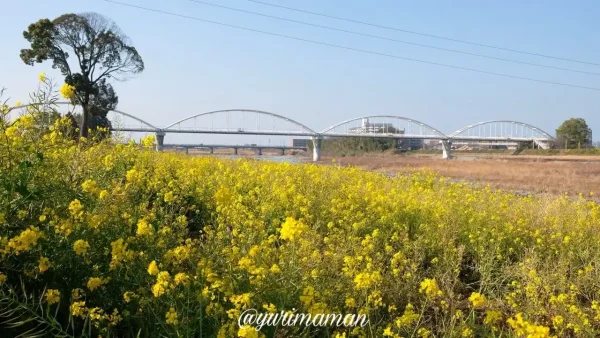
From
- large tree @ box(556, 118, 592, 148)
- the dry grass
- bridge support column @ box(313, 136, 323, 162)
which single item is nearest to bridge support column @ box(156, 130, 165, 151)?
the dry grass

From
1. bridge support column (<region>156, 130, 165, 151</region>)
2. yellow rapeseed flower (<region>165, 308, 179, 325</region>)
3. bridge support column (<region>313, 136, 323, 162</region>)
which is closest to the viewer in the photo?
yellow rapeseed flower (<region>165, 308, 179, 325</region>)

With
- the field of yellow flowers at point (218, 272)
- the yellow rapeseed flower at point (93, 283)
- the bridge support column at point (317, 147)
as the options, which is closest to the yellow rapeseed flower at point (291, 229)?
the field of yellow flowers at point (218, 272)

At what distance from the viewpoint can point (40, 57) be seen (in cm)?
2558

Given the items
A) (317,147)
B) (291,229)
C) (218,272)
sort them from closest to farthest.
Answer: (291,229) < (218,272) < (317,147)

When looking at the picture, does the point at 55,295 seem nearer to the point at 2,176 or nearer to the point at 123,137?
the point at 2,176

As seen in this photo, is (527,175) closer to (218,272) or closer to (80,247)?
(218,272)

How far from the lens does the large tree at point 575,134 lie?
227ft

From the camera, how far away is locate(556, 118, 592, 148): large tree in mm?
69188

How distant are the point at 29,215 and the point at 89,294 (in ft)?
1.57

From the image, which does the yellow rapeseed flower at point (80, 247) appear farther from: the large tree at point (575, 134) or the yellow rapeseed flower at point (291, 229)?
the large tree at point (575, 134)

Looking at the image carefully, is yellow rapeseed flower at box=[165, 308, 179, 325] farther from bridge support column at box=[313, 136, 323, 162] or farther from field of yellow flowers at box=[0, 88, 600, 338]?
bridge support column at box=[313, 136, 323, 162]

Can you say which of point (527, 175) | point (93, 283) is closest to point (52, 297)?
point (93, 283)

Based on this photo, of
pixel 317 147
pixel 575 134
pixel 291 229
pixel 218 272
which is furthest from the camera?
pixel 575 134

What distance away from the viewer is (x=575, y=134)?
7038 cm
